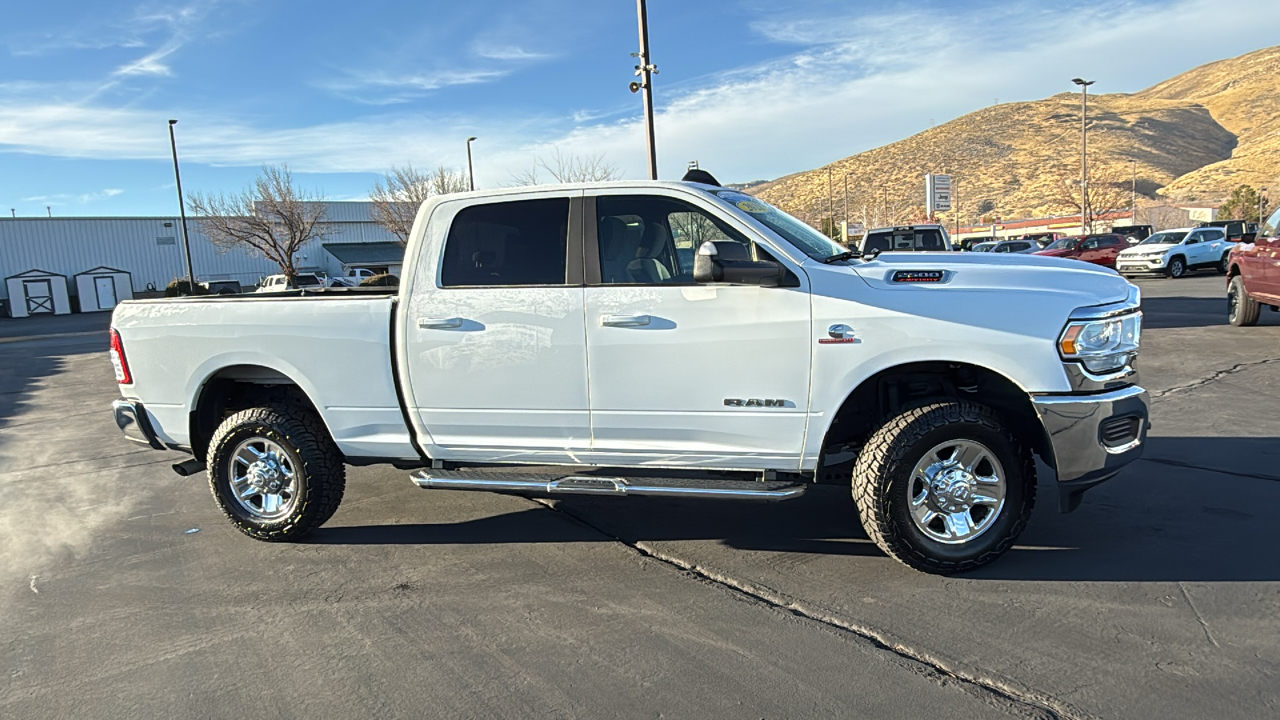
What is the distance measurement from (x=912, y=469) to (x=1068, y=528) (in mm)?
1331

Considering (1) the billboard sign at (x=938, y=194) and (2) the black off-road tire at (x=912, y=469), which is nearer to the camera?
(2) the black off-road tire at (x=912, y=469)

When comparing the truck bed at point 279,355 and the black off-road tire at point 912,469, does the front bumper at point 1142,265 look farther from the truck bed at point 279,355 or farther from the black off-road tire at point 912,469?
the truck bed at point 279,355

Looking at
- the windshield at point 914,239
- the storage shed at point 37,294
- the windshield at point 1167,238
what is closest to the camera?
the windshield at point 914,239

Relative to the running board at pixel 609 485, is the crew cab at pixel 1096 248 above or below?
above

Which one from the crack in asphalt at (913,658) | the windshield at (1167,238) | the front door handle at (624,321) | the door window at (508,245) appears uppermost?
the door window at (508,245)

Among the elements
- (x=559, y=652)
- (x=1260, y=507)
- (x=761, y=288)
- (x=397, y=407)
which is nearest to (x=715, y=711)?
(x=559, y=652)

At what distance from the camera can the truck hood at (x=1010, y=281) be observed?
3893 mm

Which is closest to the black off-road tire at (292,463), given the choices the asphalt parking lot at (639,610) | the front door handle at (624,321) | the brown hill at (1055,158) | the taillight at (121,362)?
the asphalt parking lot at (639,610)

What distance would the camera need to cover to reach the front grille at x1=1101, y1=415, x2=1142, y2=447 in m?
3.89

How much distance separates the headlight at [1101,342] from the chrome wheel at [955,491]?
0.63m

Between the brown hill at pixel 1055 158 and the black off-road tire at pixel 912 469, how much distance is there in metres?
73.4

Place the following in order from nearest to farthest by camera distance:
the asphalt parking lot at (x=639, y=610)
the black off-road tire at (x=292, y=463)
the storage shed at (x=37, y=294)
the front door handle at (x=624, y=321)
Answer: the asphalt parking lot at (x=639, y=610) < the front door handle at (x=624, y=321) < the black off-road tire at (x=292, y=463) < the storage shed at (x=37, y=294)

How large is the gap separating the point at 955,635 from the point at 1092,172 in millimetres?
98821

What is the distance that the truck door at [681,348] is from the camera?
13.6 feet
